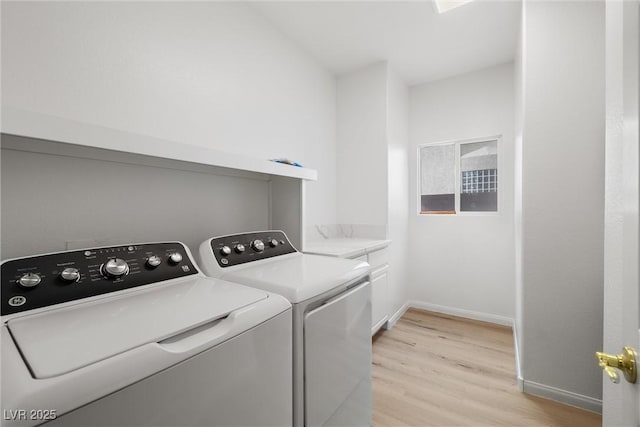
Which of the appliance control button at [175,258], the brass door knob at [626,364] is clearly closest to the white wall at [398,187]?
the appliance control button at [175,258]

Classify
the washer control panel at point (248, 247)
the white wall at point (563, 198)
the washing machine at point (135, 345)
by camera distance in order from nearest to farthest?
1. the washing machine at point (135, 345)
2. the washer control panel at point (248, 247)
3. the white wall at point (563, 198)

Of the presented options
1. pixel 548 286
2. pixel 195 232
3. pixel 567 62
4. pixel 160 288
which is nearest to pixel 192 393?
pixel 160 288

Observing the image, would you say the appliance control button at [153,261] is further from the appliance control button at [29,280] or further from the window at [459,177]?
the window at [459,177]

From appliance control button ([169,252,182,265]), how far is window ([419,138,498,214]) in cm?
293

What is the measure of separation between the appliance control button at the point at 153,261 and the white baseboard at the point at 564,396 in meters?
2.30

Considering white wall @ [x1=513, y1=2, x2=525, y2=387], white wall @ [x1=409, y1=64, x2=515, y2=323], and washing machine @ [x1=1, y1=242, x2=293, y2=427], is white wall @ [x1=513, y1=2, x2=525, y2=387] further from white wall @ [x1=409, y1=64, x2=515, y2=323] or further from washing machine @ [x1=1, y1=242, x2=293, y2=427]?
washing machine @ [x1=1, y1=242, x2=293, y2=427]

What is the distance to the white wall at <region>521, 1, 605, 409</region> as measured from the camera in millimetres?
1526

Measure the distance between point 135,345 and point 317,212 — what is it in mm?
2163

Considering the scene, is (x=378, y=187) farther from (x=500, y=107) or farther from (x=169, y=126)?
(x=169, y=126)

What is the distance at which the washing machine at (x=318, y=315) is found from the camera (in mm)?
902

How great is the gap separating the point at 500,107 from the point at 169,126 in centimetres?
310

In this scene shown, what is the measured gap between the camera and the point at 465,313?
9.79 ft

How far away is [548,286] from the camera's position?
5.42ft

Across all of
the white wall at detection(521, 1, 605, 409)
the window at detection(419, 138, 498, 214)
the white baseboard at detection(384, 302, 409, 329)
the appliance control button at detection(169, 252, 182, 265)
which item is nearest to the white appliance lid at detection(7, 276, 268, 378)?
the appliance control button at detection(169, 252, 182, 265)
